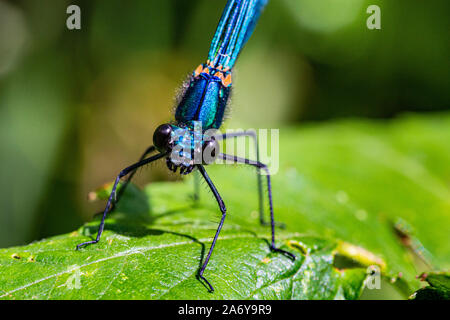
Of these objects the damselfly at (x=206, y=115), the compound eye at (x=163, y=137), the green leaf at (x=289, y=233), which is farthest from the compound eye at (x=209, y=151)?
the green leaf at (x=289, y=233)

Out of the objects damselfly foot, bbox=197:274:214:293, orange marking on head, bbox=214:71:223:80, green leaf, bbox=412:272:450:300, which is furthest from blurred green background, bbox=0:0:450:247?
green leaf, bbox=412:272:450:300

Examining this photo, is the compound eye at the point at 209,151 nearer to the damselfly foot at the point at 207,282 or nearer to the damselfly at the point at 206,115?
the damselfly at the point at 206,115

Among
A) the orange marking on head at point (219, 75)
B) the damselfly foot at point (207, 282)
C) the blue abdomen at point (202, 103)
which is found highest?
the orange marking on head at point (219, 75)

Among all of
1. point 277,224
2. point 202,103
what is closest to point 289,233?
point 277,224

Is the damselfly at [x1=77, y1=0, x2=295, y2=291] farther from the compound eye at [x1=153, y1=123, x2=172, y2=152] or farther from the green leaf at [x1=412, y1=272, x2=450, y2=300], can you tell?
the green leaf at [x1=412, y1=272, x2=450, y2=300]

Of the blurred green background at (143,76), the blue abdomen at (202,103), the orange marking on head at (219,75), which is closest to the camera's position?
the blue abdomen at (202,103)

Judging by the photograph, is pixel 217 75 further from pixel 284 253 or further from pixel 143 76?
pixel 143 76
